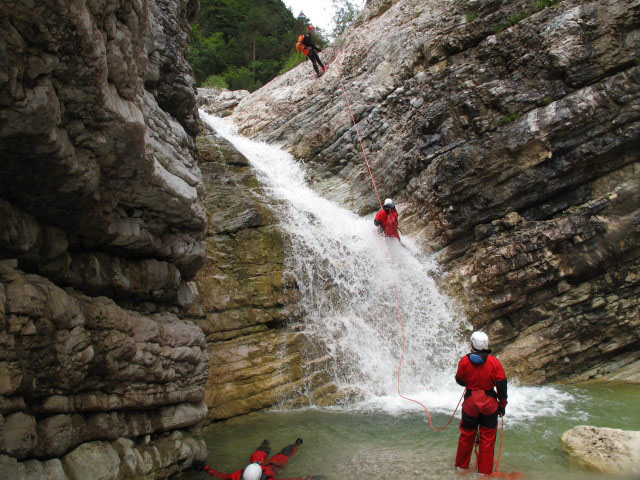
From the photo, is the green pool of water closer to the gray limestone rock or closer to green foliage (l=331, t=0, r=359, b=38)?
the gray limestone rock

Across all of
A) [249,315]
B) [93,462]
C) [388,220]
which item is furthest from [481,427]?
[388,220]

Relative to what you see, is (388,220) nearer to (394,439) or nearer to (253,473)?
(394,439)

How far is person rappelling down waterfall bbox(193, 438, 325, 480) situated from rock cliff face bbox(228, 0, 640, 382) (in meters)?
6.10

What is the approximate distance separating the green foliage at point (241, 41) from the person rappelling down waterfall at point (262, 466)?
97.9 ft

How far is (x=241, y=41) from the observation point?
121 feet

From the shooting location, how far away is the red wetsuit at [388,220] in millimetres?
11926

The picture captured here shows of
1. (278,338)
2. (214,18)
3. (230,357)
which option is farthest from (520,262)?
(214,18)

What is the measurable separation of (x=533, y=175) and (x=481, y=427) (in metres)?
7.50

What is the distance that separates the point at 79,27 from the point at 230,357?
7.21 metres

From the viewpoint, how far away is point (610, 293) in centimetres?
998

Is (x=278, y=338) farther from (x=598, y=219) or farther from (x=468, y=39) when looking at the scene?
(x=468, y=39)

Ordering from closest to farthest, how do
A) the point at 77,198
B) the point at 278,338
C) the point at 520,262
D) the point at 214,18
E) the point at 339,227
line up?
the point at 77,198 < the point at 278,338 < the point at 520,262 < the point at 339,227 < the point at 214,18

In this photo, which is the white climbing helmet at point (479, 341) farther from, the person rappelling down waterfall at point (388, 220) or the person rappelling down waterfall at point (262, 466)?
the person rappelling down waterfall at point (388, 220)

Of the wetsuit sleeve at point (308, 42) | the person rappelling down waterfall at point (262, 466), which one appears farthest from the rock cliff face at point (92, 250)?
the wetsuit sleeve at point (308, 42)
